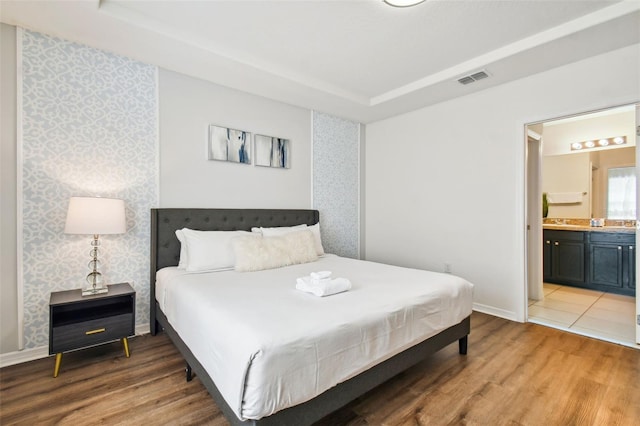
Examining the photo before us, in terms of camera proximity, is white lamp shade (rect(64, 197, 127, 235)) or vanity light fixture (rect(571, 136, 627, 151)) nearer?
white lamp shade (rect(64, 197, 127, 235))

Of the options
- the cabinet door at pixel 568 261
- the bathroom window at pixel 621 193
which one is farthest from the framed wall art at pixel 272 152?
the bathroom window at pixel 621 193

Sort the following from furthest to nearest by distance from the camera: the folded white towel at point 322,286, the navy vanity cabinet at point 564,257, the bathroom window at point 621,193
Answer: the bathroom window at point 621,193 → the navy vanity cabinet at point 564,257 → the folded white towel at point 322,286

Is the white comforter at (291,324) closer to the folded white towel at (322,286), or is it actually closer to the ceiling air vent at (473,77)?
the folded white towel at (322,286)

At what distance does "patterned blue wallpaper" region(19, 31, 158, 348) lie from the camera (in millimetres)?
2396

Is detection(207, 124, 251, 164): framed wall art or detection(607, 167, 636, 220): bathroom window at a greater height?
detection(207, 124, 251, 164): framed wall art

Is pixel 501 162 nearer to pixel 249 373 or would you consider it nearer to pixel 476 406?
pixel 476 406

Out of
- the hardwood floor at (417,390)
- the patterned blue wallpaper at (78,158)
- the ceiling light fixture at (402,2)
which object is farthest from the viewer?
the patterned blue wallpaper at (78,158)

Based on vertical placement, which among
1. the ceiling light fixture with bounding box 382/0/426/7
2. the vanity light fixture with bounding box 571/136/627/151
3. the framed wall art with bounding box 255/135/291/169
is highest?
the ceiling light fixture with bounding box 382/0/426/7

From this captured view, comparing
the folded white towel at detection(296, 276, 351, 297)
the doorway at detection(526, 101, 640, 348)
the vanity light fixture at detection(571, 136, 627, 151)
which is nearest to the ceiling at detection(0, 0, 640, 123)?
the doorway at detection(526, 101, 640, 348)

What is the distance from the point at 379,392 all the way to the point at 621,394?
1.56m

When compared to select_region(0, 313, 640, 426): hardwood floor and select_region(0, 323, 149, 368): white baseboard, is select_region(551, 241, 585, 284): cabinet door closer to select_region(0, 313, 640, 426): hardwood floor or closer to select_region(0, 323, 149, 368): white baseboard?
select_region(0, 313, 640, 426): hardwood floor

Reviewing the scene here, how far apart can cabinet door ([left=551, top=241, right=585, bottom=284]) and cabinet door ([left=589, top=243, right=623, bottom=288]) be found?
→ 0.13 m

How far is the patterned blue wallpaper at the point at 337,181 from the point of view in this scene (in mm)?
4312

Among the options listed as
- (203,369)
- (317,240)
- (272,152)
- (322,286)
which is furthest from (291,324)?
(272,152)
